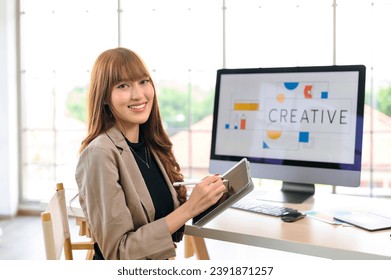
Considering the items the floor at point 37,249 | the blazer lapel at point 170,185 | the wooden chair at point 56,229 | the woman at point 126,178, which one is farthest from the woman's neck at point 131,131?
the floor at point 37,249

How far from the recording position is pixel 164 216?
175 cm

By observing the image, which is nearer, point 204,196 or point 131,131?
point 204,196

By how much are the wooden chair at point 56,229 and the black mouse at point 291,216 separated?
0.76 metres

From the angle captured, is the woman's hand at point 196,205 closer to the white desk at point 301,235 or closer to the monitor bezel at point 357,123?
the white desk at point 301,235

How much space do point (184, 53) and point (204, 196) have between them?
3.34 metres

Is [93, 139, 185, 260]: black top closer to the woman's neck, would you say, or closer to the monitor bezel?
the woman's neck

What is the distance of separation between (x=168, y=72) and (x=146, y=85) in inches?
123

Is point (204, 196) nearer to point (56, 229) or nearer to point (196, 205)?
point (196, 205)

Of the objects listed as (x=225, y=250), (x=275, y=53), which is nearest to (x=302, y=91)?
(x=225, y=250)

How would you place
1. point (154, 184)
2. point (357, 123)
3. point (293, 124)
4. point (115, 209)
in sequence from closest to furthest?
point (115, 209), point (154, 184), point (357, 123), point (293, 124)

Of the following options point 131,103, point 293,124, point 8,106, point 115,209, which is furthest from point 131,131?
point 8,106

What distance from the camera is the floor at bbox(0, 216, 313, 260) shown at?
3748mm

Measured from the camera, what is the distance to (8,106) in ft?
15.8

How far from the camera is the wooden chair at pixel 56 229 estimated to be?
141 centimetres
